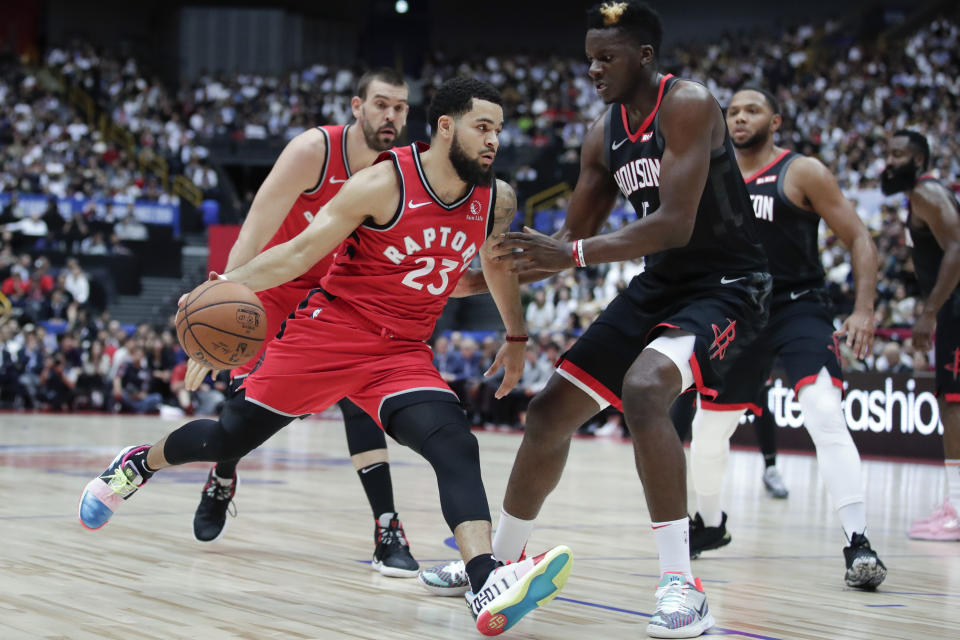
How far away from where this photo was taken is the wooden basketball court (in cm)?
366

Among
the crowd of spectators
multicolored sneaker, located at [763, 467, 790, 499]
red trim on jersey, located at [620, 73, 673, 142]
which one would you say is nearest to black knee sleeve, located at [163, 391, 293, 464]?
red trim on jersey, located at [620, 73, 673, 142]

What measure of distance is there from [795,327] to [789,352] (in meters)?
0.14

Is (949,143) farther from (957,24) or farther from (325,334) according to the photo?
(325,334)

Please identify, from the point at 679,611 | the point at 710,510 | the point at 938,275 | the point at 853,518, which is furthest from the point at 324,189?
the point at 938,275

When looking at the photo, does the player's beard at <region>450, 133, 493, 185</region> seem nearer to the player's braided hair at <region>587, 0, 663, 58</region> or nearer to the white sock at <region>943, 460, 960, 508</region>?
the player's braided hair at <region>587, 0, 663, 58</region>

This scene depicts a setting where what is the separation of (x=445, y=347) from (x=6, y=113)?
15.1 m

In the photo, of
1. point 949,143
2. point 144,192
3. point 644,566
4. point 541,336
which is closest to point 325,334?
point 644,566

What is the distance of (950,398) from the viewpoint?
6484 mm

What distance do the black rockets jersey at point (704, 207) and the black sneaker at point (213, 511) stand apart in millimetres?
2351

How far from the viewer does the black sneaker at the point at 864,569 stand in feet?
14.9

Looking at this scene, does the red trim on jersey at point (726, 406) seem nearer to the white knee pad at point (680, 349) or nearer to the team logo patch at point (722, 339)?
the team logo patch at point (722, 339)

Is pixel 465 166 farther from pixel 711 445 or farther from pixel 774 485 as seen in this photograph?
pixel 774 485

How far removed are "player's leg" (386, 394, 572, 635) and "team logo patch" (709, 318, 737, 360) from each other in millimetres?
904

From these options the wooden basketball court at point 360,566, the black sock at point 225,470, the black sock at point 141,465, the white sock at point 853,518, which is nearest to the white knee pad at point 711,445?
the wooden basketball court at point 360,566
